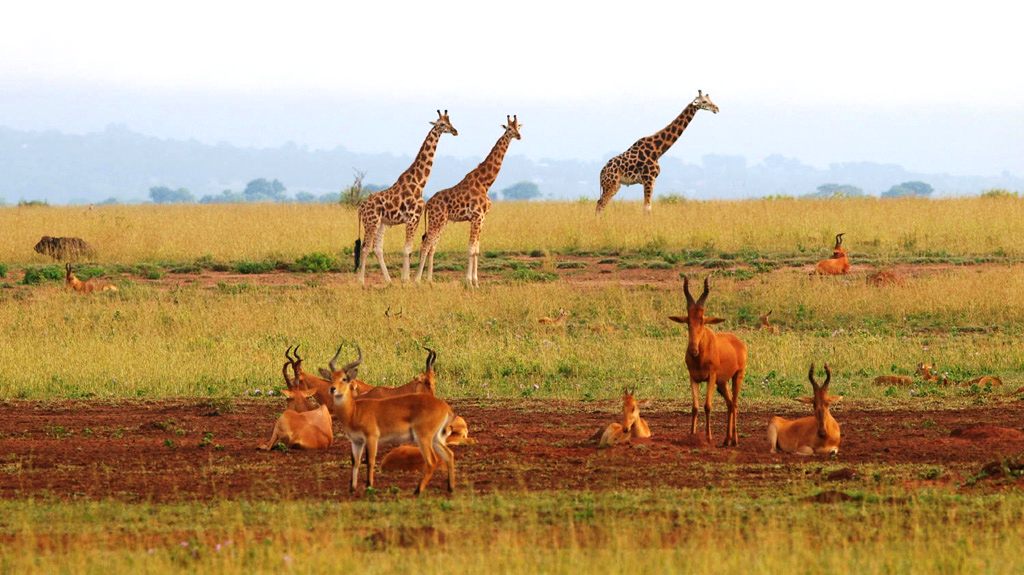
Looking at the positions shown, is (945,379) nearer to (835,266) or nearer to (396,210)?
(835,266)

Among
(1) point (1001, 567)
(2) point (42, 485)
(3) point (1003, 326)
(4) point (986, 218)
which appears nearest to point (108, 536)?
(2) point (42, 485)

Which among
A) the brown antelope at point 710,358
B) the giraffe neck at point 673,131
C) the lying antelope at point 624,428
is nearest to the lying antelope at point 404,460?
the lying antelope at point 624,428

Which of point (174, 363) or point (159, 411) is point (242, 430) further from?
point (174, 363)

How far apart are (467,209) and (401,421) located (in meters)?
14.1

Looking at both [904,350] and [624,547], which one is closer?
[624,547]

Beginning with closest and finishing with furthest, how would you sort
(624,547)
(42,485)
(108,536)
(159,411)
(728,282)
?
(624,547) → (108,536) → (42,485) → (159,411) → (728,282)

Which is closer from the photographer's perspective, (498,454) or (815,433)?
(815,433)

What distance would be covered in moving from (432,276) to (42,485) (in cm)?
1321

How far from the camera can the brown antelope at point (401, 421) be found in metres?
7.99

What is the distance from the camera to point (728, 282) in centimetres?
2014

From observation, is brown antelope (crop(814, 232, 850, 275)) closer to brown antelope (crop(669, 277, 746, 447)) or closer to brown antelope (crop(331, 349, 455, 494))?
brown antelope (crop(669, 277, 746, 447))

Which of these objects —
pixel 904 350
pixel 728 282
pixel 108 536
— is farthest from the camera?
pixel 728 282

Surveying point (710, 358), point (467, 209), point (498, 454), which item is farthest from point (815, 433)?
point (467, 209)

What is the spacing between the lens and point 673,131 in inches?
1187
